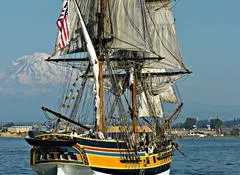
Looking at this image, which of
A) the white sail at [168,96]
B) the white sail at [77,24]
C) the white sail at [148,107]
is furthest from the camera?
the white sail at [168,96]

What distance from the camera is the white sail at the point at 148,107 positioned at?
68338 millimetres

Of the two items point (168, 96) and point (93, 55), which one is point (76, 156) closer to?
point (93, 55)

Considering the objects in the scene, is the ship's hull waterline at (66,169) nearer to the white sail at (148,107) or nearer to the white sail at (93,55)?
the white sail at (93,55)

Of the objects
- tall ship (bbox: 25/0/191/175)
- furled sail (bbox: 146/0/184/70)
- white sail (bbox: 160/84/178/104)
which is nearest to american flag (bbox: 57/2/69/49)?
tall ship (bbox: 25/0/191/175)

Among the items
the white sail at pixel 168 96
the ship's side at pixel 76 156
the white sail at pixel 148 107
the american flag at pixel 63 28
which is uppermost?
the american flag at pixel 63 28

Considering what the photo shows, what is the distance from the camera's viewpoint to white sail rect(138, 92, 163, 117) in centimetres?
6834

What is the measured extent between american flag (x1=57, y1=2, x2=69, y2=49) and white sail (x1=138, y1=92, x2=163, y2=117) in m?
15.5

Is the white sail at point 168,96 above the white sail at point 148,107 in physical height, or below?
above

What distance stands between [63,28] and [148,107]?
857 inches

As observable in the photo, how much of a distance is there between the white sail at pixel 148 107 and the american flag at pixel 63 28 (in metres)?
15.5

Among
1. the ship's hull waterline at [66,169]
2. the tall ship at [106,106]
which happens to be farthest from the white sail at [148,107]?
the ship's hull waterline at [66,169]

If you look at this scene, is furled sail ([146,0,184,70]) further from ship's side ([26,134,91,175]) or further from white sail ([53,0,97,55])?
ship's side ([26,134,91,175])

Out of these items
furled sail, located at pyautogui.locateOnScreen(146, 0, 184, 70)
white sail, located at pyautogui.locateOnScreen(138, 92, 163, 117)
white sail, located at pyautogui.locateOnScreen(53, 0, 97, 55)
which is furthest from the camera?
furled sail, located at pyautogui.locateOnScreen(146, 0, 184, 70)

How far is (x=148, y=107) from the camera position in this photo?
228ft
